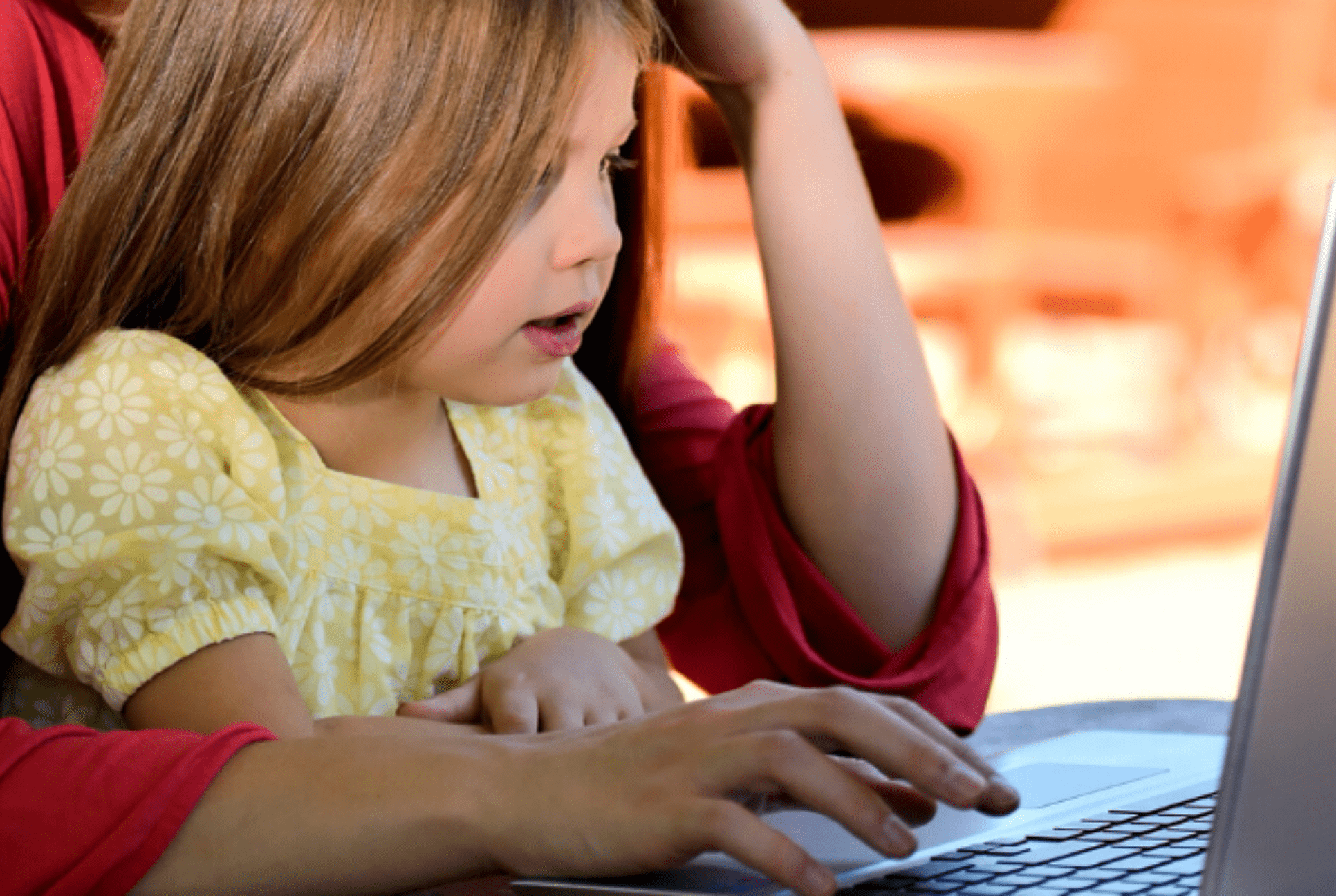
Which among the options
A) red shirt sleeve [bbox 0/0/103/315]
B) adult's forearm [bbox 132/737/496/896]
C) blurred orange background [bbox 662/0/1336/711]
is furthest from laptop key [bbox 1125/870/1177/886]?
blurred orange background [bbox 662/0/1336/711]

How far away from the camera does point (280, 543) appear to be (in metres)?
0.74

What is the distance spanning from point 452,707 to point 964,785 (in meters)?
0.33

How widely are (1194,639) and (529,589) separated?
6.99ft

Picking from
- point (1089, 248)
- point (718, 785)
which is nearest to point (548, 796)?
point (718, 785)

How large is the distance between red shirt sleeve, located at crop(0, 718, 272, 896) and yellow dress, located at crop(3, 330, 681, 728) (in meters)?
0.13

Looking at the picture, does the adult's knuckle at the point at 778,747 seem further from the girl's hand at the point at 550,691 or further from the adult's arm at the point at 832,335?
the adult's arm at the point at 832,335

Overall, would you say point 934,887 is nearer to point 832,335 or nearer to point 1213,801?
point 1213,801

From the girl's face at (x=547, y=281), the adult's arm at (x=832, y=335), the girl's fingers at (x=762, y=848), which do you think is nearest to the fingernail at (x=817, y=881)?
the girl's fingers at (x=762, y=848)

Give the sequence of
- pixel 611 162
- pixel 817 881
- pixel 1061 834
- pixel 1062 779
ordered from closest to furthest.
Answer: pixel 817 881 → pixel 1061 834 → pixel 1062 779 → pixel 611 162

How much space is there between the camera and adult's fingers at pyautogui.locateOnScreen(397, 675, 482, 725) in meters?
0.74

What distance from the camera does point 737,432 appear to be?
1.01 meters

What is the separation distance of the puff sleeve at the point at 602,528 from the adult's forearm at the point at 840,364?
97 mm

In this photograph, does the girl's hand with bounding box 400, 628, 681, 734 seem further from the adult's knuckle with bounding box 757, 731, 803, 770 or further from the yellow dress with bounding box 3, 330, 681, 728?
the adult's knuckle with bounding box 757, 731, 803, 770

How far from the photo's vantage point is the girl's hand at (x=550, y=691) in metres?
0.74
